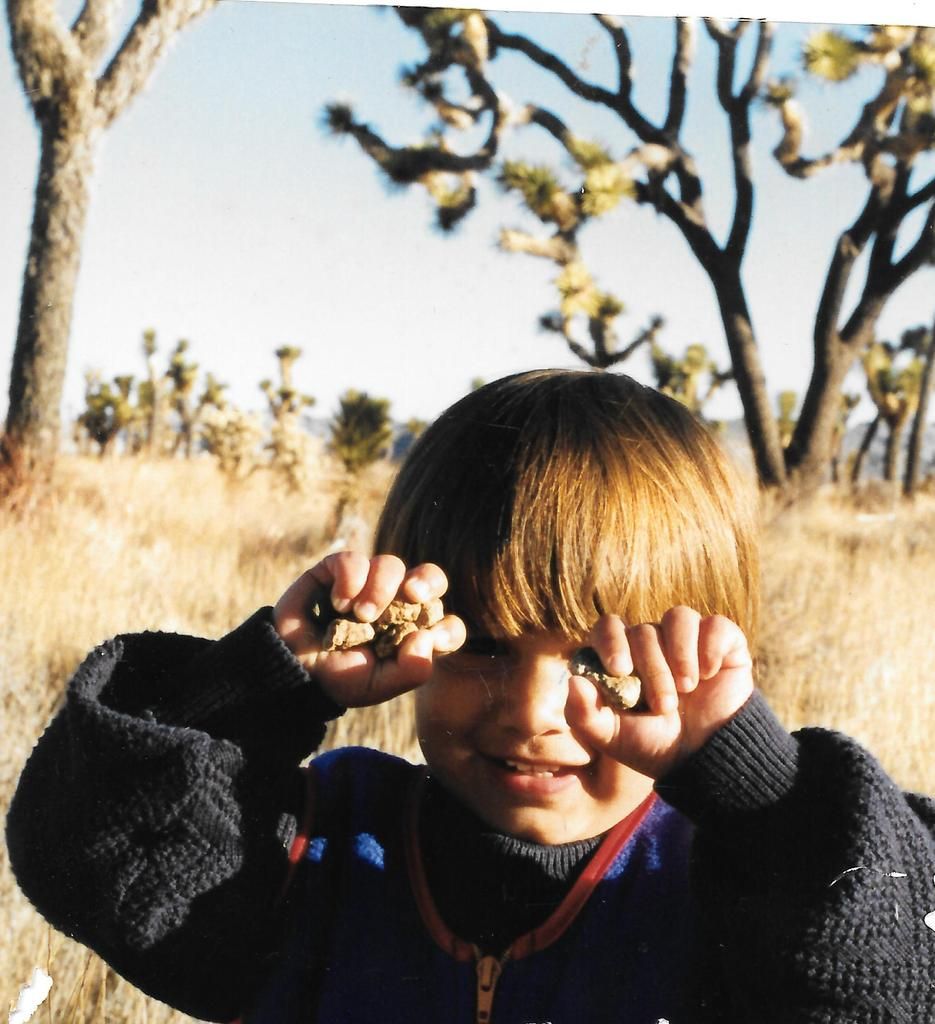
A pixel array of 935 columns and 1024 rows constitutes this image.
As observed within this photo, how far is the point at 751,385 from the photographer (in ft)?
18.2

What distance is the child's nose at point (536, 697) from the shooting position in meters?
0.82

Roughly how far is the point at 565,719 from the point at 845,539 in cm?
424

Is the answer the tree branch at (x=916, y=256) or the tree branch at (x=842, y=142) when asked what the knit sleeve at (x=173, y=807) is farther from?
the tree branch at (x=842, y=142)

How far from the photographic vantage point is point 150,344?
30.7 ft

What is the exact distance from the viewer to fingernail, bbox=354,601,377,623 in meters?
0.79

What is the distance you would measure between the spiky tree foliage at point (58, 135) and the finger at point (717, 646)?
2.57 meters

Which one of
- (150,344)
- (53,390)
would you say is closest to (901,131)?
(53,390)

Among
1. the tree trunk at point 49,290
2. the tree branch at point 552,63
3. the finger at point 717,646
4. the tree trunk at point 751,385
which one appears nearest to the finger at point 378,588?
the finger at point 717,646

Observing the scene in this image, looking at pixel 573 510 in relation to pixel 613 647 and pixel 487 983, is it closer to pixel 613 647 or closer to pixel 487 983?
pixel 613 647

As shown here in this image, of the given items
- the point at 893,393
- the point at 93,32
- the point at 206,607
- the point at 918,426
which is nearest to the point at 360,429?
the point at 93,32

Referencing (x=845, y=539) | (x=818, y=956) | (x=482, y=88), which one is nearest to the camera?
(x=818, y=956)

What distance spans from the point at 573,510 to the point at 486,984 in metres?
Answer: 0.37

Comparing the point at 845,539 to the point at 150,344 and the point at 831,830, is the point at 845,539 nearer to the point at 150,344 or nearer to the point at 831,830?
the point at 831,830

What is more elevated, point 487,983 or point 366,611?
point 366,611
